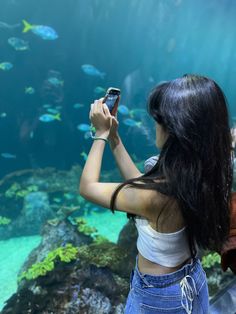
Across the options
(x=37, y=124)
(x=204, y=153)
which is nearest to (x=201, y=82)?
(x=204, y=153)

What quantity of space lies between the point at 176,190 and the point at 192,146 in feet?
0.56

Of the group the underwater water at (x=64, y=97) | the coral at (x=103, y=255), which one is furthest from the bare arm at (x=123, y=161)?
the underwater water at (x=64, y=97)

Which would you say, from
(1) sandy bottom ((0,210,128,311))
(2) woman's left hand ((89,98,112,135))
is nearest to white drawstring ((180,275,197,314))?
(2) woman's left hand ((89,98,112,135))

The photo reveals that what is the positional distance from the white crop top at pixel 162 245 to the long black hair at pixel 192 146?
89 millimetres

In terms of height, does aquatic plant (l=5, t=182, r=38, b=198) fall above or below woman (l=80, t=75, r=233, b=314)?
below

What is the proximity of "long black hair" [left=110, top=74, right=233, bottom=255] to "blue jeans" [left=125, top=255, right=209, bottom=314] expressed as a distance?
25 cm

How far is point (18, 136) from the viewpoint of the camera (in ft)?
41.0

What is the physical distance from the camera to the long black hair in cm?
130

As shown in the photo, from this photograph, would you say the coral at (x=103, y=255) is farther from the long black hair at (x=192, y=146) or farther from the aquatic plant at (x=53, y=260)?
the long black hair at (x=192, y=146)

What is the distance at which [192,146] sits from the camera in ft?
4.27

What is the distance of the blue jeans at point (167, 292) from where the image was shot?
59.1 inches

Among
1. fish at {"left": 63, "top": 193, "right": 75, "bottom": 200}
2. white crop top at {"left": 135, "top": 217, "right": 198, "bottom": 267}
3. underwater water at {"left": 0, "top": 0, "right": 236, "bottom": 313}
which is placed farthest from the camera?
fish at {"left": 63, "top": 193, "right": 75, "bottom": 200}

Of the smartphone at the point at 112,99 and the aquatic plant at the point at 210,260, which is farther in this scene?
the aquatic plant at the point at 210,260

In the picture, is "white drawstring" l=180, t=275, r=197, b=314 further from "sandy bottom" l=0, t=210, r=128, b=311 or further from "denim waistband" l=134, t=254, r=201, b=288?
"sandy bottom" l=0, t=210, r=128, b=311
